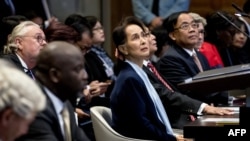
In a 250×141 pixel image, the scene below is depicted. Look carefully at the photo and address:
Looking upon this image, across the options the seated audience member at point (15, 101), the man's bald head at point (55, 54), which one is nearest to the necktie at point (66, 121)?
the man's bald head at point (55, 54)

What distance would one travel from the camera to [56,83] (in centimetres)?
268

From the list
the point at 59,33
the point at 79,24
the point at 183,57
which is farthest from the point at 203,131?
the point at 79,24

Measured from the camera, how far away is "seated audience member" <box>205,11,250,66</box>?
5.98 m

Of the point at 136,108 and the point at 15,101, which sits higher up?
the point at 15,101

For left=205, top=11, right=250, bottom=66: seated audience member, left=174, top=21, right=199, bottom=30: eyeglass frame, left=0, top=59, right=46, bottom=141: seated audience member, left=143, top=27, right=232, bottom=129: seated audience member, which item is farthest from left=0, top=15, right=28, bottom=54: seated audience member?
left=0, top=59, right=46, bottom=141: seated audience member

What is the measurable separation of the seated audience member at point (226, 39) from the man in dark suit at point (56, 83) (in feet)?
11.1

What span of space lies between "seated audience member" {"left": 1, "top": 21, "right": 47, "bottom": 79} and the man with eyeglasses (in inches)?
40.3

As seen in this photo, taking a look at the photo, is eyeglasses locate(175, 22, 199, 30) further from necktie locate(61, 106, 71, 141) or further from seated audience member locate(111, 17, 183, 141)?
necktie locate(61, 106, 71, 141)

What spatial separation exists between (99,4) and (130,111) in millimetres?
3580

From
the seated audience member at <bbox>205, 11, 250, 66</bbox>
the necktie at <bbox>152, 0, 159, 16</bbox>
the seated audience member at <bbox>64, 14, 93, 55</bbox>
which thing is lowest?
the seated audience member at <bbox>205, 11, 250, 66</bbox>

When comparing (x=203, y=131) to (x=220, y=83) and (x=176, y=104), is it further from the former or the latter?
(x=176, y=104)

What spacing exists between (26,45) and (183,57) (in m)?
1.20

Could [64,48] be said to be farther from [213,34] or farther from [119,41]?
[213,34]

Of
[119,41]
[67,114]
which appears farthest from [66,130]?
[119,41]
